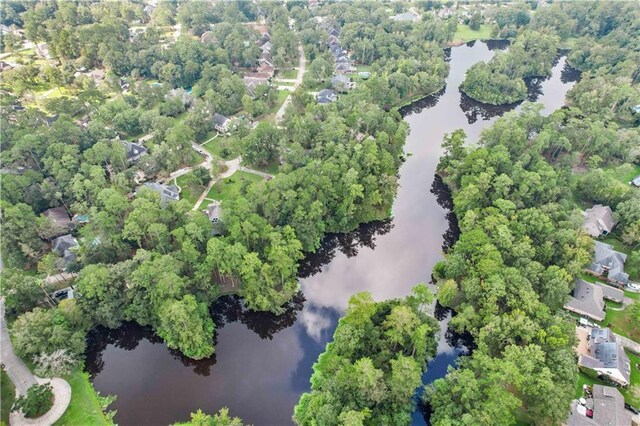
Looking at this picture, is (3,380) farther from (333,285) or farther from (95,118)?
(95,118)

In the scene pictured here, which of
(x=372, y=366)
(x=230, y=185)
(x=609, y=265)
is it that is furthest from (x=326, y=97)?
(x=372, y=366)

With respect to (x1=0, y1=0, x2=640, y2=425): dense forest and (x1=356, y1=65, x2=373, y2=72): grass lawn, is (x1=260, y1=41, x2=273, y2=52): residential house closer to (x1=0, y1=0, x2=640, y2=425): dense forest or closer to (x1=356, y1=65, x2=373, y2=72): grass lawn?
(x1=0, y1=0, x2=640, y2=425): dense forest

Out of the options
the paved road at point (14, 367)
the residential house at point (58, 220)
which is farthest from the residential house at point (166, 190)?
the paved road at point (14, 367)

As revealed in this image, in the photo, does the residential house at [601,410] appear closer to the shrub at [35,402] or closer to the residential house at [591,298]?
the residential house at [591,298]

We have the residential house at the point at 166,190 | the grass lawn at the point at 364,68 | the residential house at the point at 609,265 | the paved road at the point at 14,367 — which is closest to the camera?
the paved road at the point at 14,367

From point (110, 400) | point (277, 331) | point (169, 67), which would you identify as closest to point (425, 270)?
point (277, 331)

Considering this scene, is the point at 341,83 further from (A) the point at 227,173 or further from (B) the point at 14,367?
(B) the point at 14,367
